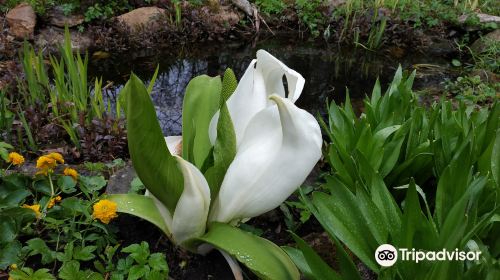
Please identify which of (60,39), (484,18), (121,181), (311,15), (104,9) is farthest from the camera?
(311,15)

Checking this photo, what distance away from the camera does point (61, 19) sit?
5.42m

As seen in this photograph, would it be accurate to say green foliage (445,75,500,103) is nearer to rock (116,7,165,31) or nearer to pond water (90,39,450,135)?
pond water (90,39,450,135)

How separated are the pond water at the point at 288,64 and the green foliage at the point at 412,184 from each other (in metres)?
1.93

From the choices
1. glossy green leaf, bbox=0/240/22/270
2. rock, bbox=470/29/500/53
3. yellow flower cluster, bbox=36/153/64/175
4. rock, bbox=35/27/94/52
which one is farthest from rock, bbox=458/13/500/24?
glossy green leaf, bbox=0/240/22/270

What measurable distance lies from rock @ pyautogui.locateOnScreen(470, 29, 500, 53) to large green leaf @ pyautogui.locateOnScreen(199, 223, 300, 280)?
475 centimetres

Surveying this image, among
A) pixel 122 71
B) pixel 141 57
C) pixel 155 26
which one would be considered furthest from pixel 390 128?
pixel 155 26

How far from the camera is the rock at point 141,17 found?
5.64 metres

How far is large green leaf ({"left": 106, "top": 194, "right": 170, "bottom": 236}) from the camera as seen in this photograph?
158 cm

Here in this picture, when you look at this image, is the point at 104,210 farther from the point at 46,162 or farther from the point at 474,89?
the point at 474,89

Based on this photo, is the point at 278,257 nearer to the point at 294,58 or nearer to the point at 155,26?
the point at 294,58

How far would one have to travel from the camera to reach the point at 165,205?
1580 mm

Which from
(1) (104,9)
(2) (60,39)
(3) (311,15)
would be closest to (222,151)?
(2) (60,39)

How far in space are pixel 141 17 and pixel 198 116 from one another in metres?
4.40

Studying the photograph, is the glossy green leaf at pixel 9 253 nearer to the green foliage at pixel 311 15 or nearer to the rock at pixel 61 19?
the rock at pixel 61 19
